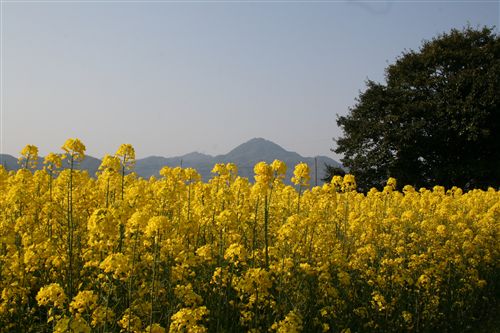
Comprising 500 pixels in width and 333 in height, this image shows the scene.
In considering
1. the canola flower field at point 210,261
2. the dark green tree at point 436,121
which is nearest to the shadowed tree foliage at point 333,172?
the dark green tree at point 436,121

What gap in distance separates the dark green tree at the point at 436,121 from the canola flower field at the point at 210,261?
18.2 meters

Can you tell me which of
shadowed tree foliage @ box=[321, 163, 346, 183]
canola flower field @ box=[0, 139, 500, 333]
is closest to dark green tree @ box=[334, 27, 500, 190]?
shadowed tree foliage @ box=[321, 163, 346, 183]

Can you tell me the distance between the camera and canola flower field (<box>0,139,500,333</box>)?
512 centimetres

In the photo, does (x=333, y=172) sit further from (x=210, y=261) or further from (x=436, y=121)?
(x=210, y=261)

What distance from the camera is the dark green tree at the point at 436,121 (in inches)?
1132

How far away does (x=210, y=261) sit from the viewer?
629 centimetres

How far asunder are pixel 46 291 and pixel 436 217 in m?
10.6

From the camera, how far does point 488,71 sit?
28922 millimetres

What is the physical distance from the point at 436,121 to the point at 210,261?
27217 mm

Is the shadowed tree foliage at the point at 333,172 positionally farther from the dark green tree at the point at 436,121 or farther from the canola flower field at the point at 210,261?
the canola flower field at the point at 210,261

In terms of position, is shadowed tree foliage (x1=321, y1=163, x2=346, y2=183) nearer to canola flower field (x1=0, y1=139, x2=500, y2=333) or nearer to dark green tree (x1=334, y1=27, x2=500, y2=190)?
dark green tree (x1=334, y1=27, x2=500, y2=190)

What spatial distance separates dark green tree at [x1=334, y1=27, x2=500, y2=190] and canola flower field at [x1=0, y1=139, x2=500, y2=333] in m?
18.2

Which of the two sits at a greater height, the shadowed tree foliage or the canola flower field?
the shadowed tree foliage

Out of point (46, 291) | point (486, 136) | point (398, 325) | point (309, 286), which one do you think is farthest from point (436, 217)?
point (486, 136)
